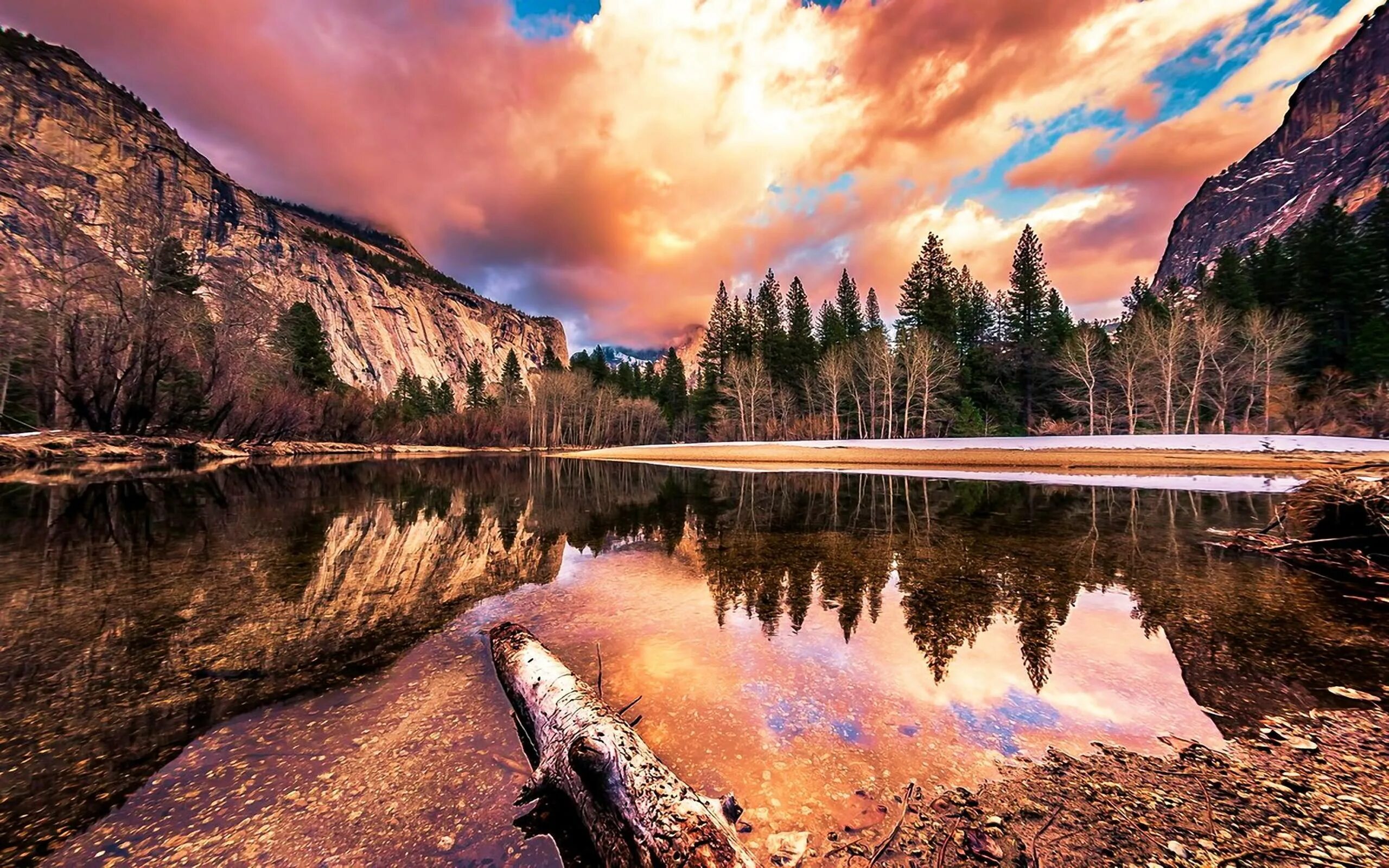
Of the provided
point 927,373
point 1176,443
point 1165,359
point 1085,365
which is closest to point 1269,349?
point 1165,359

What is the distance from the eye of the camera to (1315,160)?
140250 mm

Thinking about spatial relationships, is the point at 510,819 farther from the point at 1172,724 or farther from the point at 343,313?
the point at 343,313

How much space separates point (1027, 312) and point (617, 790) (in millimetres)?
71830

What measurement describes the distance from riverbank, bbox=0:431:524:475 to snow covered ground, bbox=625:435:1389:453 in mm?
47129

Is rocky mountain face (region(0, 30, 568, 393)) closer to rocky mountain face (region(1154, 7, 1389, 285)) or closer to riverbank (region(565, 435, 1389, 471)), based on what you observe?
riverbank (region(565, 435, 1389, 471))

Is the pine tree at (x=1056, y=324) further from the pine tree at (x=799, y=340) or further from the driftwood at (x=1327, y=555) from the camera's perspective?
the driftwood at (x=1327, y=555)

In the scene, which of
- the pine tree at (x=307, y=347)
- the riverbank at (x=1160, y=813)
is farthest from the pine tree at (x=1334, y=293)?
the pine tree at (x=307, y=347)

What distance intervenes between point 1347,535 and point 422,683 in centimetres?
1489

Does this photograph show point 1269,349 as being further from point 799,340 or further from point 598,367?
point 598,367

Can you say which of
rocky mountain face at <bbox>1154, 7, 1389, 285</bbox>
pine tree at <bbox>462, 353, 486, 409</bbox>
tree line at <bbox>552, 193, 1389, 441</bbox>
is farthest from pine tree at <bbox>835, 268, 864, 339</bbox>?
rocky mountain face at <bbox>1154, 7, 1389, 285</bbox>

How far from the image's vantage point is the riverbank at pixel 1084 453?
84.5ft

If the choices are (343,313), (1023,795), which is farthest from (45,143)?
(1023,795)

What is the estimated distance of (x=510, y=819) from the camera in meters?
2.92

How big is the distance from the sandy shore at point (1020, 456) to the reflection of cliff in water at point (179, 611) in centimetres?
2774
